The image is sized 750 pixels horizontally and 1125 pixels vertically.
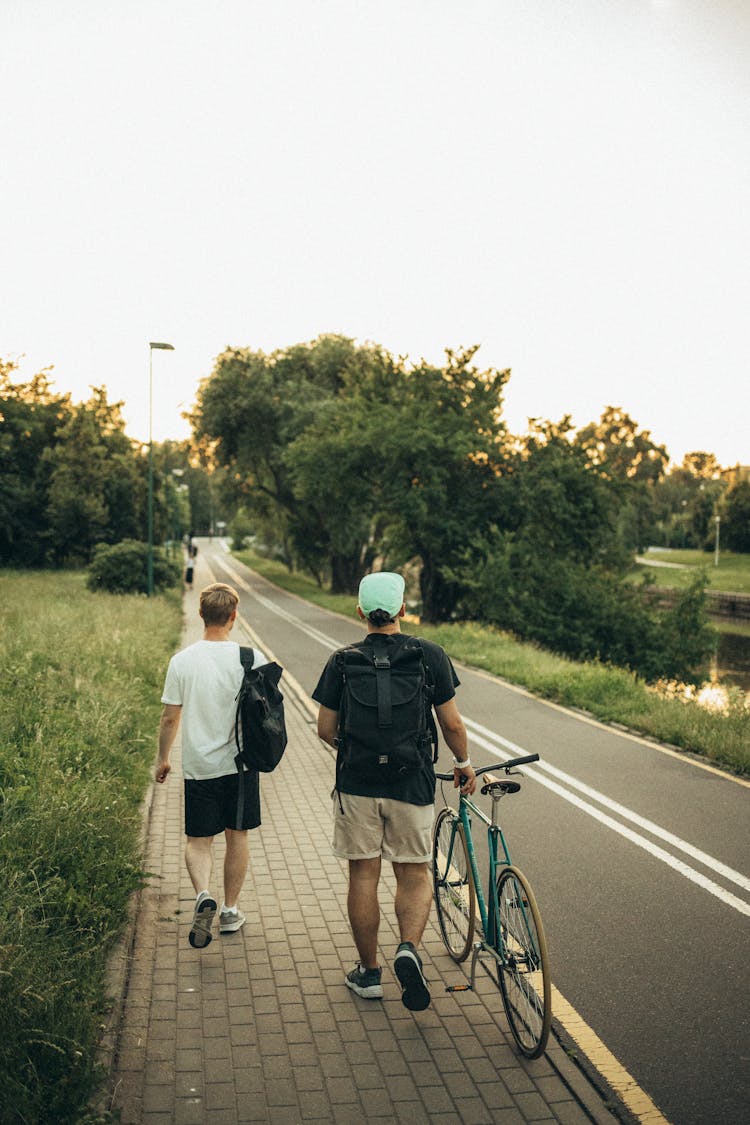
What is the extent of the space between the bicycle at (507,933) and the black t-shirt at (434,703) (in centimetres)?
21

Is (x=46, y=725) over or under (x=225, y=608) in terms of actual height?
under

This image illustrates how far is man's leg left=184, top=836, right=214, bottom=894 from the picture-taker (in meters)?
4.91

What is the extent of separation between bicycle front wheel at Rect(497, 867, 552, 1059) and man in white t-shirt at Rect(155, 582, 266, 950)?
4.80ft

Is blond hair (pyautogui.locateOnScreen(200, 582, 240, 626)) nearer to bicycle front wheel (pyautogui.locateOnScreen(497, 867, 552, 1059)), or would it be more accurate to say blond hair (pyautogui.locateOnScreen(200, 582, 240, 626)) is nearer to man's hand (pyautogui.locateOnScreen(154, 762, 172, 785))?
man's hand (pyautogui.locateOnScreen(154, 762, 172, 785))

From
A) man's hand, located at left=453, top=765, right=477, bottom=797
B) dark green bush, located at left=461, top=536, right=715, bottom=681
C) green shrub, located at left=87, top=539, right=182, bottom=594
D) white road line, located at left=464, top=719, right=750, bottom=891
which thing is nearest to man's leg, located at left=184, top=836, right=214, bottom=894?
man's hand, located at left=453, top=765, right=477, bottom=797

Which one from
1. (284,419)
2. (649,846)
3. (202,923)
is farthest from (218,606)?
(284,419)

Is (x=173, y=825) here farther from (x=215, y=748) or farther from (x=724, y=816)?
(x=724, y=816)

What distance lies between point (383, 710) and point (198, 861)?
1.64m

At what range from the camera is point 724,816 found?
7.74 metres

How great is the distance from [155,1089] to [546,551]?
26667 millimetres

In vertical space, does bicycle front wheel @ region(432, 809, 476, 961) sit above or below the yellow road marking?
above

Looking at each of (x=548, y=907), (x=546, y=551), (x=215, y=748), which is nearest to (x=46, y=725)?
(x=215, y=748)

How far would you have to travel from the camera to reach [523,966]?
3.93 metres

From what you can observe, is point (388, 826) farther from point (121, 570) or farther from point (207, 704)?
point (121, 570)
